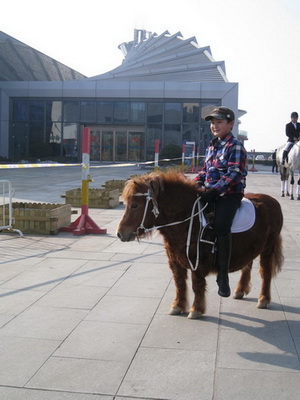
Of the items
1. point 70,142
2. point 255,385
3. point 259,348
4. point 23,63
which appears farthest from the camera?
point 23,63

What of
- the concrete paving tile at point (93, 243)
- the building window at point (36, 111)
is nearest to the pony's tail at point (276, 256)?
the concrete paving tile at point (93, 243)

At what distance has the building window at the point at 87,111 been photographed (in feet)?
149

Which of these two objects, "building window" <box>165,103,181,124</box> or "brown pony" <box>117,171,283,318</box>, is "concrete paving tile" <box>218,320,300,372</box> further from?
"building window" <box>165,103,181,124</box>

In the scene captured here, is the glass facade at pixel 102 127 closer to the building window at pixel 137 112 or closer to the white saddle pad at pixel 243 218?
the building window at pixel 137 112

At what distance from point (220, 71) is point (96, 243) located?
156 ft

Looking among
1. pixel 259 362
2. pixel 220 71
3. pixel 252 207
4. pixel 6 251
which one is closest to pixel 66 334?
pixel 259 362

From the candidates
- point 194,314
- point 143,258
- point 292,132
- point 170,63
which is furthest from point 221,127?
point 170,63

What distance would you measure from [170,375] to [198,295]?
1383 mm

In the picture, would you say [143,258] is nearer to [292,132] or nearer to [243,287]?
[243,287]

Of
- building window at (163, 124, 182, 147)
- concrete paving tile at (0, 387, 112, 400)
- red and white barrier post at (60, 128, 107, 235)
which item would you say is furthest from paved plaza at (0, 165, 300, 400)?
building window at (163, 124, 182, 147)

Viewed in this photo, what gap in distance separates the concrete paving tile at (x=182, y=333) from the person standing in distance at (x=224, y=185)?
0.38m

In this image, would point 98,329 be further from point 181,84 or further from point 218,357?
point 181,84

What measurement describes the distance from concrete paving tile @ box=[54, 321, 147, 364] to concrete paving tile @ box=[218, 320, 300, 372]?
0.81m

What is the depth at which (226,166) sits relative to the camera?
5195 mm
